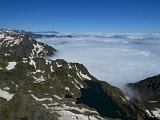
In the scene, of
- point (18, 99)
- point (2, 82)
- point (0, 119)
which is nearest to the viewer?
point (0, 119)

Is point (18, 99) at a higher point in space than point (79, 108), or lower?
higher

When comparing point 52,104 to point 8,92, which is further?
point 8,92

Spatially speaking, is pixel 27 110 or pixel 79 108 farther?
pixel 79 108

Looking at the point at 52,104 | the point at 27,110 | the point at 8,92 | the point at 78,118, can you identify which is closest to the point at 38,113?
the point at 27,110

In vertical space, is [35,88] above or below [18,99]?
below

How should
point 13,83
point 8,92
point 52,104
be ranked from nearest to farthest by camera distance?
point 52,104 < point 8,92 < point 13,83

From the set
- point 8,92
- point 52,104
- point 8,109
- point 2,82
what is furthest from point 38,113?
point 2,82

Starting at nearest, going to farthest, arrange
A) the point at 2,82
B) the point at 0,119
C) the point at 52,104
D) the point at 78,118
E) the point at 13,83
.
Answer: the point at 0,119 → the point at 78,118 → the point at 52,104 → the point at 2,82 → the point at 13,83

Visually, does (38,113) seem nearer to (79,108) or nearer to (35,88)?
(79,108)

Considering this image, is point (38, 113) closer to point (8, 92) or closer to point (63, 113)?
point (63, 113)
